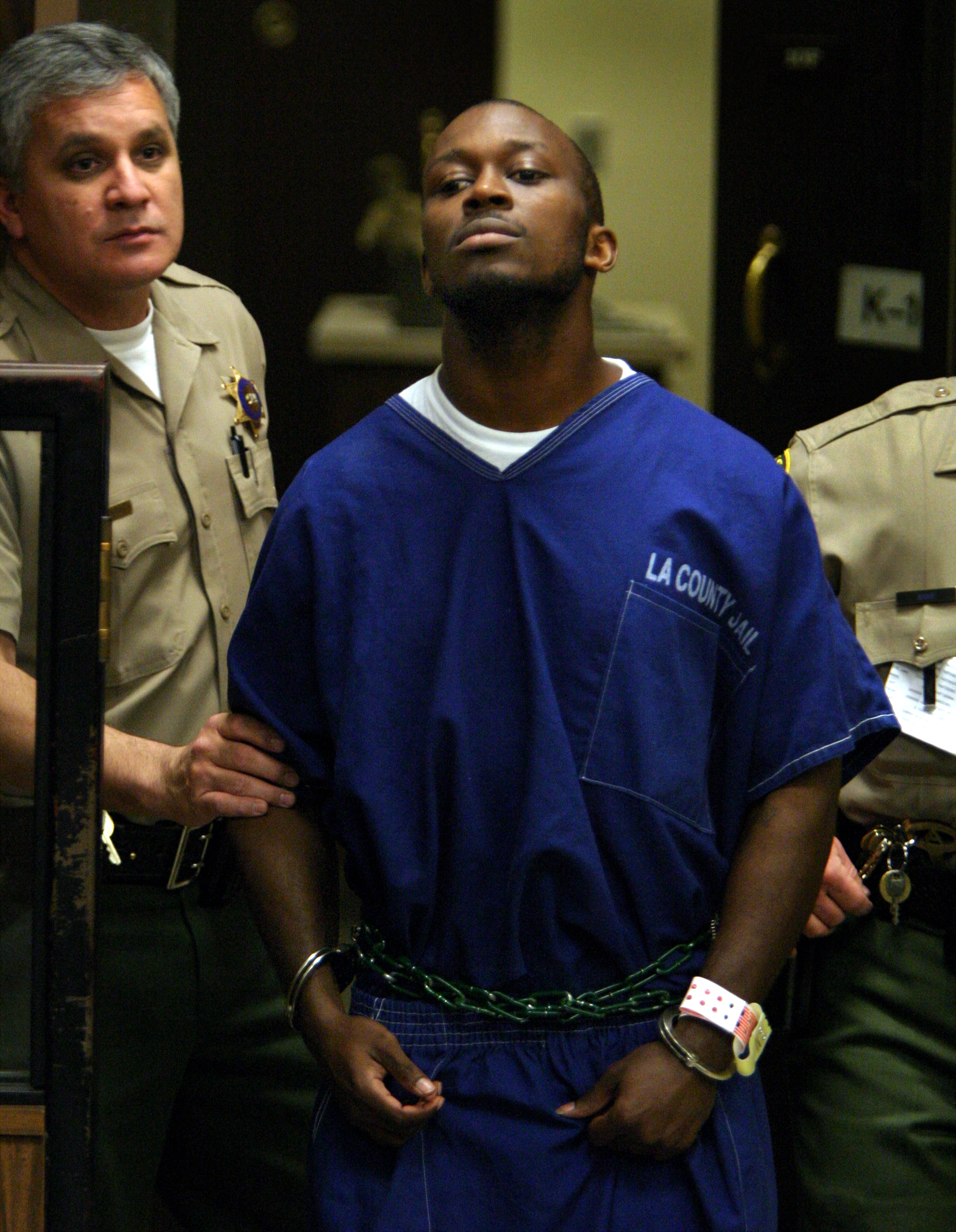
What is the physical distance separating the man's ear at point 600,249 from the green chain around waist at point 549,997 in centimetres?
66

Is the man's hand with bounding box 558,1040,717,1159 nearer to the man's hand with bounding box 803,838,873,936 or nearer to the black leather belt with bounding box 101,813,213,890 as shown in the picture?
the man's hand with bounding box 803,838,873,936

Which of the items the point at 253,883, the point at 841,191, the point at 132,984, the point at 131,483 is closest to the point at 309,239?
the point at 841,191

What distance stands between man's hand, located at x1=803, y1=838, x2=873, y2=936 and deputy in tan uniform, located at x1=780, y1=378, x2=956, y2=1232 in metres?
0.06

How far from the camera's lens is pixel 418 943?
61.2 inches

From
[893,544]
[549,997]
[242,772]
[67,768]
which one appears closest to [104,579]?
[67,768]

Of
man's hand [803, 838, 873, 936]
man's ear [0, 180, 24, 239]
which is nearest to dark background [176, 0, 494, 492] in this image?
man's ear [0, 180, 24, 239]

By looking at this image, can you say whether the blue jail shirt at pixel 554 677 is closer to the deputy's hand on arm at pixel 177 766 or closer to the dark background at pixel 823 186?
the deputy's hand on arm at pixel 177 766

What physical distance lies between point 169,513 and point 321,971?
69cm

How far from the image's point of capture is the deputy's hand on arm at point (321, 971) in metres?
1.50

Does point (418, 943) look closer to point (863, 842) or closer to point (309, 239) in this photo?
point (863, 842)

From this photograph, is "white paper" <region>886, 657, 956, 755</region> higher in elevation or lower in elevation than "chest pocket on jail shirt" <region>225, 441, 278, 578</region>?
lower

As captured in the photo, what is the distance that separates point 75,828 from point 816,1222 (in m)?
1.11

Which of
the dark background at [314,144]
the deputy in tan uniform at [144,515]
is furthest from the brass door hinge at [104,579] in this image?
the dark background at [314,144]

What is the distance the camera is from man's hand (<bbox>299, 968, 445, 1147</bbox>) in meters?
1.50
